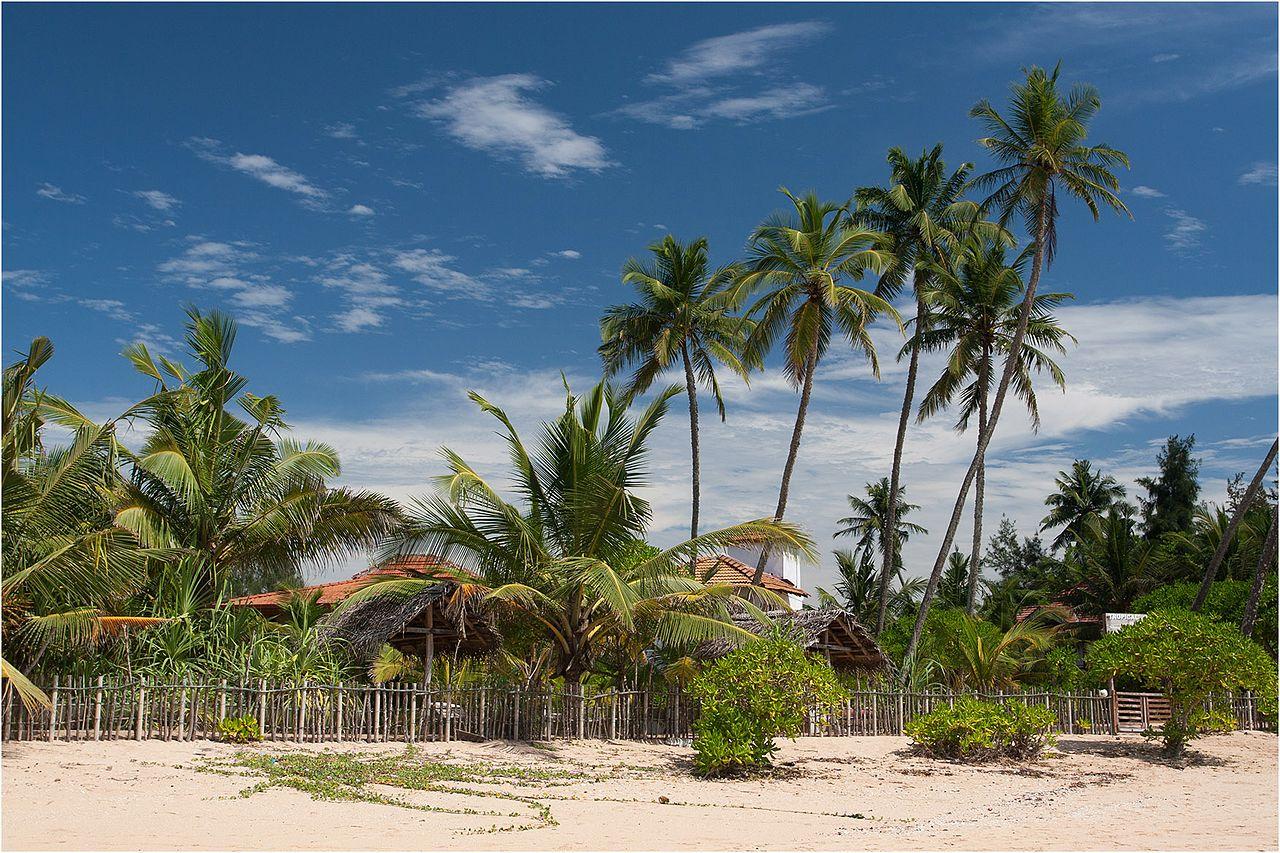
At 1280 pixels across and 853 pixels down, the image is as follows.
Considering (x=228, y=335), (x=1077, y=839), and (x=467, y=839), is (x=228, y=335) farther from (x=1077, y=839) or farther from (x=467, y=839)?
(x=1077, y=839)

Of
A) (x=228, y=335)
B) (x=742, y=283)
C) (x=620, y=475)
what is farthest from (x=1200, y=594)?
(x=228, y=335)

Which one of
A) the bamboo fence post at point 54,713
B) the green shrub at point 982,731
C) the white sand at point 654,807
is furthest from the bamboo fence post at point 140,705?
the green shrub at point 982,731

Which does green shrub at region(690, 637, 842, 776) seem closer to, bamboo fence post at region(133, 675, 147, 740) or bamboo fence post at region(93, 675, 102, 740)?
bamboo fence post at region(133, 675, 147, 740)

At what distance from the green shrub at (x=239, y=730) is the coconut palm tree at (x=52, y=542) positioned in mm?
1731

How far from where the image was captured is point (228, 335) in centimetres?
1848

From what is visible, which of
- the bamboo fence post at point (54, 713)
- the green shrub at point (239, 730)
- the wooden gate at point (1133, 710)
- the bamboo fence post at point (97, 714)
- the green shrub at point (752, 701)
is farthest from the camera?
the wooden gate at point (1133, 710)

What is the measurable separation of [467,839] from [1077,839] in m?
5.57

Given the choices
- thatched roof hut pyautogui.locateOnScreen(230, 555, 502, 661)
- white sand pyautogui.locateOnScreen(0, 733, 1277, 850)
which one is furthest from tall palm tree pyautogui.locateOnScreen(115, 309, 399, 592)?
white sand pyautogui.locateOnScreen(0, 733, 1277, 850)

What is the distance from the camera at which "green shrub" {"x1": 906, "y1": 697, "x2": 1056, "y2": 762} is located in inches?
693

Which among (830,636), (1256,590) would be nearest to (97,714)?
(830,636)

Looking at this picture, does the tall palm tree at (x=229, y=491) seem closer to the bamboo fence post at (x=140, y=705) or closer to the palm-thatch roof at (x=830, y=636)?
the bamboo fence post at (x=140, y=705)

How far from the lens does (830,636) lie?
76.5 feet

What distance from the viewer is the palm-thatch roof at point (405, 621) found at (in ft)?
56.0

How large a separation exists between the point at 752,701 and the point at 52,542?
883cm
